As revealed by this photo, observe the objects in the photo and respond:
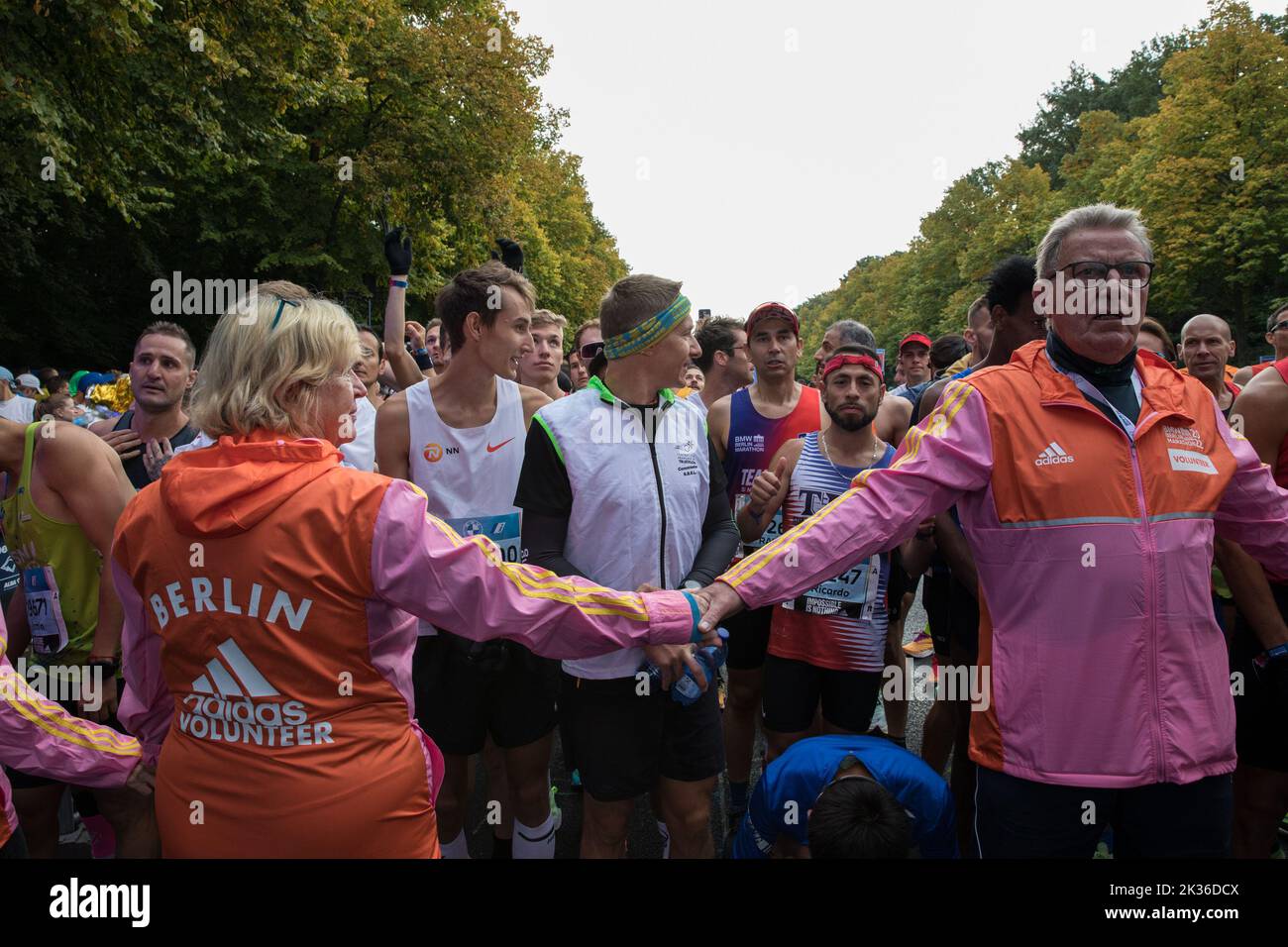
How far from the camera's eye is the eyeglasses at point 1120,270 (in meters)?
2.37

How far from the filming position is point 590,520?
298cm

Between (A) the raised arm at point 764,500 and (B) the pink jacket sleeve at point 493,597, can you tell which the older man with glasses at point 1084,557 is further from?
(A) the raised arm at point 764,500

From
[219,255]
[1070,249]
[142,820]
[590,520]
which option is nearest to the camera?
[1070,249]

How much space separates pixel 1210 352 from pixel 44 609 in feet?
19.5

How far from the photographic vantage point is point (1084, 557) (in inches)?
88.0

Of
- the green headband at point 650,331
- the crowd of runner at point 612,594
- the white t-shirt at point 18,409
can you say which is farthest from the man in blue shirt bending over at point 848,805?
the white t-shirt at point 18,409

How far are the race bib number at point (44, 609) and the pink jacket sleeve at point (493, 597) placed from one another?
209 centimetres

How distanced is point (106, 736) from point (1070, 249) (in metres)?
2.84

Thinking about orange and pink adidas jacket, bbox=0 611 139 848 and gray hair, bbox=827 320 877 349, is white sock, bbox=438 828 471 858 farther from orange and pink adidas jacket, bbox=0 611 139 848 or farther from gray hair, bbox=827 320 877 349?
gray hair, bbox=827 320 877 349

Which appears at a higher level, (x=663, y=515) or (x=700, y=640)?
(x=663, y=515)

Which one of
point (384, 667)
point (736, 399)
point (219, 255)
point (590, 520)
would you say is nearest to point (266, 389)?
point (384, 667)

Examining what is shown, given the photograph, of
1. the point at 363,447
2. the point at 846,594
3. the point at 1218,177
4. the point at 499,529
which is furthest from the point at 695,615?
the point at 1218,177

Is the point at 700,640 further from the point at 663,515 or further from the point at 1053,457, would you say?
the point at 1053,457
